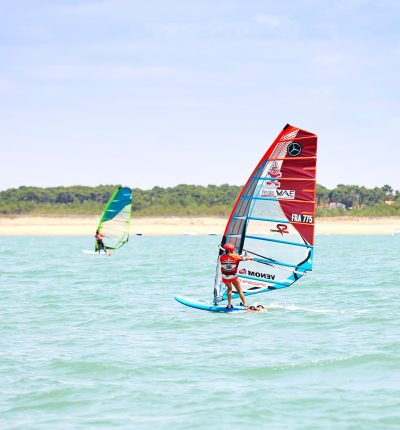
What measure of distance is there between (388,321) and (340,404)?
18.4 ft

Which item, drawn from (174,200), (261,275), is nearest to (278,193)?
(261,275)

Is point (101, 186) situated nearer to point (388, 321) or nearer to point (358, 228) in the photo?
point (358, 228)

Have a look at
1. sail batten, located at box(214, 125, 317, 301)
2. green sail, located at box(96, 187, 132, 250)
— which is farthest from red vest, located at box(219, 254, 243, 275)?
green sail, located at box(96, 187, 132, 250)

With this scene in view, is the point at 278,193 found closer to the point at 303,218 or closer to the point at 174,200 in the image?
the point at 303,218

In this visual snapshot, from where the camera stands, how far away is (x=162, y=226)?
72.3 m

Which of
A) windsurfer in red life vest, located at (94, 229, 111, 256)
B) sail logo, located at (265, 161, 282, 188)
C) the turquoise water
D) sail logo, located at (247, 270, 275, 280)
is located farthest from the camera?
windsurfer in red life vest, located at (94, 229, 111, 256)

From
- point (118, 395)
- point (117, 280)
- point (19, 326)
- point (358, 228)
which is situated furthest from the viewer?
point (358, 228)

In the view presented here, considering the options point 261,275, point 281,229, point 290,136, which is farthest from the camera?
point 261,275

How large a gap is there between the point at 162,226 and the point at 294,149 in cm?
5889

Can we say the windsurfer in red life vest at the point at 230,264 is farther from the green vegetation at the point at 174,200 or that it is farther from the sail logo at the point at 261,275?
the green vegetation at the point at 174,200

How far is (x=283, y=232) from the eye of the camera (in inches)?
553

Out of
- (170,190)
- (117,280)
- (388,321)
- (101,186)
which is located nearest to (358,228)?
(170,190)

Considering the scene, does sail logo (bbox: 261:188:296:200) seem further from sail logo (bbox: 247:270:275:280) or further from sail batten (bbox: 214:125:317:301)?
sail logo (bbox: 247:270:275:280)

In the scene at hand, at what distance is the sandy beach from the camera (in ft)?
222
